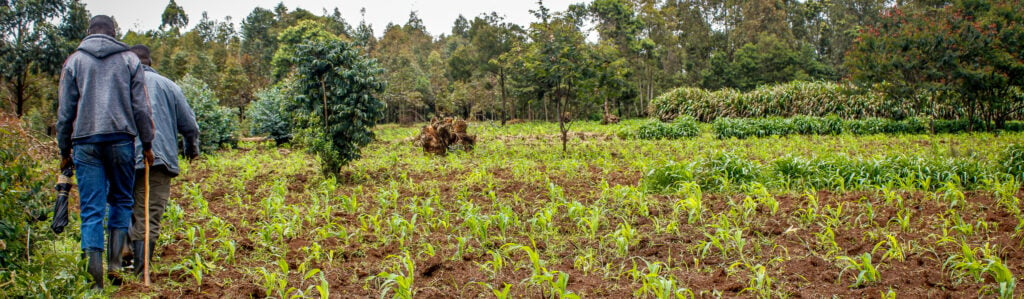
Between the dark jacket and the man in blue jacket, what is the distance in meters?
0.23

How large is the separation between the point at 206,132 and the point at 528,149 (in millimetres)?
6844

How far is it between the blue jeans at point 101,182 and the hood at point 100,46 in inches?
20.3

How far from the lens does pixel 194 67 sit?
29250 mm

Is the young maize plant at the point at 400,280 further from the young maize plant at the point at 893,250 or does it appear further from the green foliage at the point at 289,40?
the green foliage at the point at 289,40

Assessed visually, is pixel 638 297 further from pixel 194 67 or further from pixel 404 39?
pixel 404 39

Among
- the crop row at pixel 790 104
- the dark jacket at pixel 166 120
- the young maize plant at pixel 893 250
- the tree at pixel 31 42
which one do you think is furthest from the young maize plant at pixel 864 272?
the tree at pixel 31 42

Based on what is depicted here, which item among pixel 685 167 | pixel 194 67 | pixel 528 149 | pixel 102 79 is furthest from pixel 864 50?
pixel 194 67

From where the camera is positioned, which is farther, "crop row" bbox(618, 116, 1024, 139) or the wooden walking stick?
"crop row" bbox(618, 116, 1024, 139)

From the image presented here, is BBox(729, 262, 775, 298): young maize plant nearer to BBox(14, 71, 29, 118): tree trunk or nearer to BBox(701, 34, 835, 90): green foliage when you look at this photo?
BBox(14, 71, 29, 118): tree trunk

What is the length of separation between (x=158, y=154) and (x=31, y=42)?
27.2 m

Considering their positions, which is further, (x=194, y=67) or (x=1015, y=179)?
(x=194, y=67)

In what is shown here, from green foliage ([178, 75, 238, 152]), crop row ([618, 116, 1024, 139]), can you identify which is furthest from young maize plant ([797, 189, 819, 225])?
green foliage ([178, 75, 238, 152])

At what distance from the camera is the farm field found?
2.85 metres

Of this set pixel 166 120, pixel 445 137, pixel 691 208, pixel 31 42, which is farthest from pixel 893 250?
pixel 31 42
